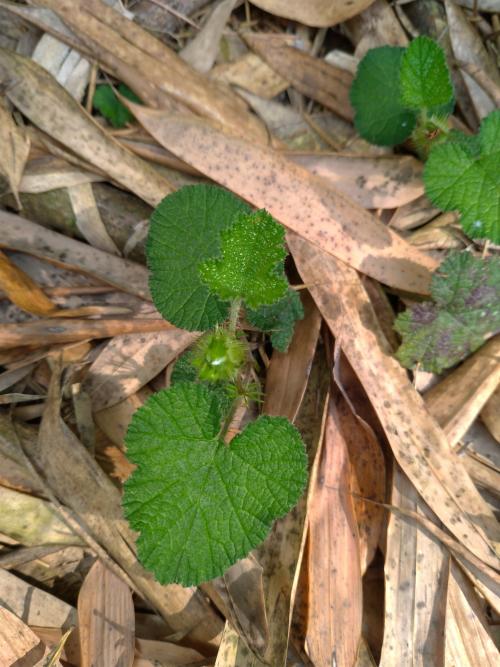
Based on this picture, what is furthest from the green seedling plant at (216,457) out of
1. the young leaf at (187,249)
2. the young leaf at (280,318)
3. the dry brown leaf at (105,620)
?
the dry brown leaf at (105,620)

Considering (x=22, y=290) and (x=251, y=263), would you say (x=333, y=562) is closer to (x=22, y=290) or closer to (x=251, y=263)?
(x=251, y=263)

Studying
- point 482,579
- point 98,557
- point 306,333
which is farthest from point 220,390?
point 482,579

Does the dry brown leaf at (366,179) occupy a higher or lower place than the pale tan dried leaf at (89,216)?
higher

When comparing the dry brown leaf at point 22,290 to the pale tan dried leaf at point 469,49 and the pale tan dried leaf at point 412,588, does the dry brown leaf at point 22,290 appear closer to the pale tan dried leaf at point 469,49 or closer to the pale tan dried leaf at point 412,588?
the pale tan dried leaf at point 412,588

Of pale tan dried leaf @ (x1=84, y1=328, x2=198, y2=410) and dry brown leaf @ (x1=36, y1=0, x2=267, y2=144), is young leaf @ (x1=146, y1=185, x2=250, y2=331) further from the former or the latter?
dry brown leaf @ (x1=36, y1=0, x2=267, y2=144)

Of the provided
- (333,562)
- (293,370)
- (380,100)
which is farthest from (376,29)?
(333,562)

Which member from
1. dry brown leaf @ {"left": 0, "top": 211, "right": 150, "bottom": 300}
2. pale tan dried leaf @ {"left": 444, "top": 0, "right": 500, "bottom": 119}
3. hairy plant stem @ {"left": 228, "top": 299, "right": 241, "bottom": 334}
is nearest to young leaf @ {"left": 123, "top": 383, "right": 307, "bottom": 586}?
hairy plant stem @ {"left": 228, "top": 299, "right": 241, "bottom": 334}

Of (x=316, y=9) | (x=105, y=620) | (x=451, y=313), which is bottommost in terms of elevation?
(x=105, y=620)

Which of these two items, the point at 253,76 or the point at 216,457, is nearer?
the point at 216,457
